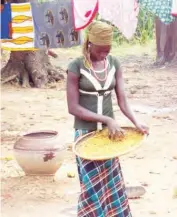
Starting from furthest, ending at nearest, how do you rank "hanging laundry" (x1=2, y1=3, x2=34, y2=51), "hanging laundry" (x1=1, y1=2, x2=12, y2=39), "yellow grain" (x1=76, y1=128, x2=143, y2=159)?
"hanging laundry" (x1=2, y1=3, x2=34, y2=51) → "hanging laundry" (x1=1, y1=2, x2=12, y2=39) → "yellow grain" (x1=76, y1=128, x2=143, y2=159)

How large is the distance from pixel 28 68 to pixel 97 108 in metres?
9.19

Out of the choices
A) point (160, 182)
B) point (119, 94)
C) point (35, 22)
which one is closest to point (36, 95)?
point (35, 22)

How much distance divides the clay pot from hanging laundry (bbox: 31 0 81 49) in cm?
470

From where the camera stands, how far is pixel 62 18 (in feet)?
33.1

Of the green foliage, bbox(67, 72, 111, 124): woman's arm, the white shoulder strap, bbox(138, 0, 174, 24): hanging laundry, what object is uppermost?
the white shoulder strap

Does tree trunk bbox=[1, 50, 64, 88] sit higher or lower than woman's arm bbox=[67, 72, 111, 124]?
lower

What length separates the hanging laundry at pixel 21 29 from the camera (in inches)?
378

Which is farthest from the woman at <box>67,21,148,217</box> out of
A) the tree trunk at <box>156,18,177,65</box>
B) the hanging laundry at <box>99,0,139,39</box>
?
the tree trunk at <box>156,18,177,65</box>

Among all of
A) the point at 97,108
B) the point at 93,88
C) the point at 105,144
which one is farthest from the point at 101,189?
the point at 93,88

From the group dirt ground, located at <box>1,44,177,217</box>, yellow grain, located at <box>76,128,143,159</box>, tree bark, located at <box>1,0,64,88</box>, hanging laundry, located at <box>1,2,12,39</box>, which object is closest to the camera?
yellow grain, located at <box>76,128,143,159</box>

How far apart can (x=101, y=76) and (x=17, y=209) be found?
177 centimetres

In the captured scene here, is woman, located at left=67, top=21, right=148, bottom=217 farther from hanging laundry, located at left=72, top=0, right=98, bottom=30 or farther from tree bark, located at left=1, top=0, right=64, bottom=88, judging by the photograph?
tree bark, located at left=1, top=0, right=64, bottom=88

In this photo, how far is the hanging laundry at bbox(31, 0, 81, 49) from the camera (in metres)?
9.94

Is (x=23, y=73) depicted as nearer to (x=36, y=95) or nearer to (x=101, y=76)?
(x=36, y=95)
